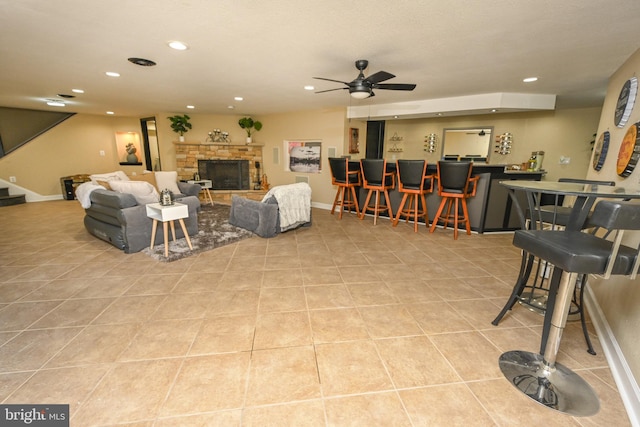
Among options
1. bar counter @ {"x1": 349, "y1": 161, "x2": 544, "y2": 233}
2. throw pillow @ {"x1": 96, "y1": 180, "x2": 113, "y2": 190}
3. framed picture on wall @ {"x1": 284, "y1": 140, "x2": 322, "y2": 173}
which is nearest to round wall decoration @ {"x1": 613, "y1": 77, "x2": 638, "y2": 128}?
bar counter @ {"x1": 349, "y1": 161, "x2": 544, "y2": 233}

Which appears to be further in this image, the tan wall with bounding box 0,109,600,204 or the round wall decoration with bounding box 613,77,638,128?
the tan wall with bounding box 0,109,600,204

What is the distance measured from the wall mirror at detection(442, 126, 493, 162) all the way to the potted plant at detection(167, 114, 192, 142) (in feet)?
21.0

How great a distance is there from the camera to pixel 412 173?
427 cm

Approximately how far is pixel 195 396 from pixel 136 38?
2.88 metres

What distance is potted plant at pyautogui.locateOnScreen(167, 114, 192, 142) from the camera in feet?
21.4

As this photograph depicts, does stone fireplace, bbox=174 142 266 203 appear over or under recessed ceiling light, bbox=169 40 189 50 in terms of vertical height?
under

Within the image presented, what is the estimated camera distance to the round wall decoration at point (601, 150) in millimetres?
2998

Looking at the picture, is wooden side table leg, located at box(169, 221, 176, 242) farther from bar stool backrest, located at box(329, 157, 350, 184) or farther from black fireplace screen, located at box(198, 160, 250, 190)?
black fireplace screen, located at box(198, 160, 250, 190)

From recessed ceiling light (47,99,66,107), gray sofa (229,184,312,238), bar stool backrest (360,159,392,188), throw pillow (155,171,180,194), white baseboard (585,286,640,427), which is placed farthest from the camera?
recessed ceiling light (47,99,66,107)

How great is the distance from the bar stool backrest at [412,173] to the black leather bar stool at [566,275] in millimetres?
2748

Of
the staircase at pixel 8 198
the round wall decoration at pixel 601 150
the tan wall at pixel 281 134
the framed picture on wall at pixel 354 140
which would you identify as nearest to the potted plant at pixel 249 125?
the tan wall at pixel 281 134

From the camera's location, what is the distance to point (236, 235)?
3.95 m

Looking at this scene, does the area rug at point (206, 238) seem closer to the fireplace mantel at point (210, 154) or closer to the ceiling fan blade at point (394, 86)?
the fireplace mantel at point (210, 154)

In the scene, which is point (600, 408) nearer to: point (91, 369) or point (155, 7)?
point (91, 369)
